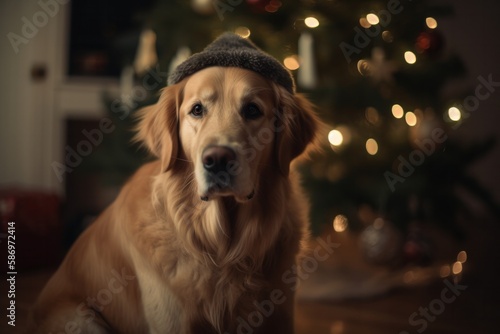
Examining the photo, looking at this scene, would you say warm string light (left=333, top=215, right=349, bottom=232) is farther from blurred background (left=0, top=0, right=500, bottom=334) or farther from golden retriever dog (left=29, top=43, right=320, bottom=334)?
golden retriever dog (left=29, top=43, right=320, bottom=334)

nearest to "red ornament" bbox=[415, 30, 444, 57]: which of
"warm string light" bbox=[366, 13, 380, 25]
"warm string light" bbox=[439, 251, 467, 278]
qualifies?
"warm string light" bbox=[366, 13, 380, 25]

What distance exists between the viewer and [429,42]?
276cm

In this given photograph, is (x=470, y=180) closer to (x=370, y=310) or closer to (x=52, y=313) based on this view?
(x=370, y=310)

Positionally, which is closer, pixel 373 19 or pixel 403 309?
pixel 403 309

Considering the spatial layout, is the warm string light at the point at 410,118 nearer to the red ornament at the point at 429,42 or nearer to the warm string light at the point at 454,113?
the warm string light at the point at 454,113

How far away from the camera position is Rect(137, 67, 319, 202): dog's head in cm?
129

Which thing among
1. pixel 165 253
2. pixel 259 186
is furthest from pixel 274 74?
pixel 165 253

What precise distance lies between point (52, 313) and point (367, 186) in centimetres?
190

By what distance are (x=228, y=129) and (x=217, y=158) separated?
0.11m

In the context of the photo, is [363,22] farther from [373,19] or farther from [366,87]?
[366,87]

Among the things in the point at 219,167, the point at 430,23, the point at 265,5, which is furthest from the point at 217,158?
the point at 430,23

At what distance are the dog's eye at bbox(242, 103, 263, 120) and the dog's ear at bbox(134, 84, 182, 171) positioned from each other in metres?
0.22

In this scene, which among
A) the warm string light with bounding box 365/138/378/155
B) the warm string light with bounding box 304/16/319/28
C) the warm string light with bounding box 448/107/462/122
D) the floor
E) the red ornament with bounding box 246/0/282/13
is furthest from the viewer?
the warm string light with bounding box 448/107/462/122

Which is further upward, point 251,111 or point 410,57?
point 251,111
